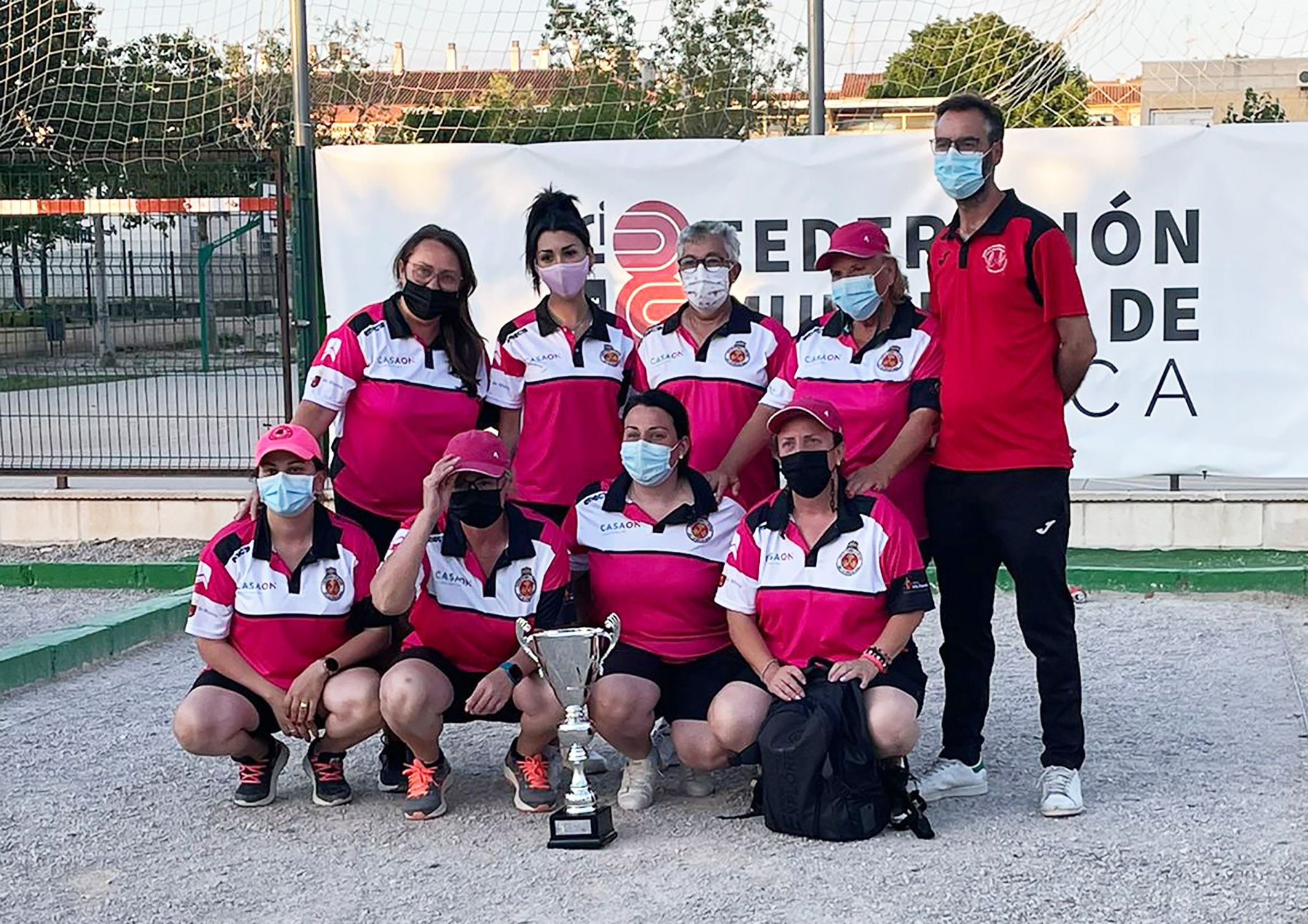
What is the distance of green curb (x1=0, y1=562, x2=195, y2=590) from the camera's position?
9.04 m

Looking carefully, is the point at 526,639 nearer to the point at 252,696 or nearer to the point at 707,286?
the point at 252,696

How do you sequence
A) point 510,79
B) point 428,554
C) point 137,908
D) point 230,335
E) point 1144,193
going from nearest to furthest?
point 137,908 → point 428,554 → point 1144,193 → point 510,79 → point 230,335

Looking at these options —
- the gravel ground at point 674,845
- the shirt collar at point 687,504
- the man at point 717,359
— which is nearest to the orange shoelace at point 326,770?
the gravel ground at point 674,845

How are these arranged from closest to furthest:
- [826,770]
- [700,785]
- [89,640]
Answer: [826,770] → [700,785] → [89,640]

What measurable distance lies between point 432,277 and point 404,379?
0.36m

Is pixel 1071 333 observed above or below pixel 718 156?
below

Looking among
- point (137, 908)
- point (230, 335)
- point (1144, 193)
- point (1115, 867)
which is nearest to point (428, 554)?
point (137, 908)

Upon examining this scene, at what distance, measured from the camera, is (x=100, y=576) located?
29.7 ft

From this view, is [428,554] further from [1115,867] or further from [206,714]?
[1115,867]

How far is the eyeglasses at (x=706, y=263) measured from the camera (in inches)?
218

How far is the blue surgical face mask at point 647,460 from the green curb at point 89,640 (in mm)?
3285

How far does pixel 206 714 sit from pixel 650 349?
192 cm

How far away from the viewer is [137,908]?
4402 millimetres

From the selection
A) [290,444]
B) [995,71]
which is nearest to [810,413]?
[290,444]
